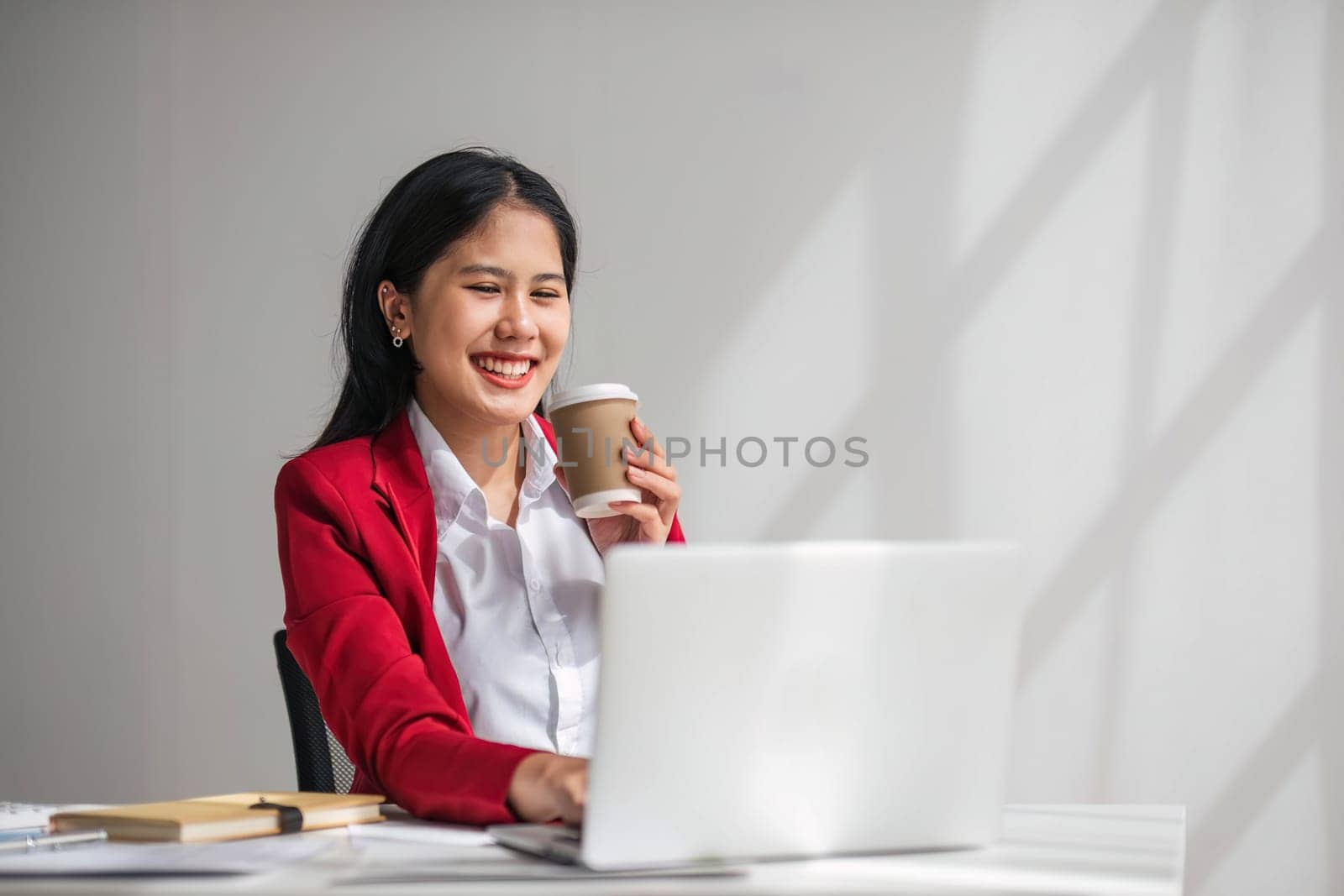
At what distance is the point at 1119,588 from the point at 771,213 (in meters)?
1.22

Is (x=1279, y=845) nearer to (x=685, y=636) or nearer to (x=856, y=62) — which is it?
Answer: (x=856, y=62)

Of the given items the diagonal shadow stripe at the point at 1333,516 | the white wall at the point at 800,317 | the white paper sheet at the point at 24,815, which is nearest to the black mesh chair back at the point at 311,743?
the white paper sheet at the point at 24,815

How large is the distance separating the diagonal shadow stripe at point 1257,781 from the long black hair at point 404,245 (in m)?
2.16

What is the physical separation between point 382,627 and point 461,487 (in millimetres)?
355

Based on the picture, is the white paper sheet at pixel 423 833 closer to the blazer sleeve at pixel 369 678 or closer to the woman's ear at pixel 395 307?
the blazer sleeve at pixel 369 678

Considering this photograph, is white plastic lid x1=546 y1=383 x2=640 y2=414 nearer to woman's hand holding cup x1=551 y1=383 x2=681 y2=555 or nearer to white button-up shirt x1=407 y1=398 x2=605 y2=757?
woman's hand holding cup x1=551 y1=383 x2=681 y2=555

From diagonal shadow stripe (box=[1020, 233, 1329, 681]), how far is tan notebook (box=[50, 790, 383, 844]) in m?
2.23

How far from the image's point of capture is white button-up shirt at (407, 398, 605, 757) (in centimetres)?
166

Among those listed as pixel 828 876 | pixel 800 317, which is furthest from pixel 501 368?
pixel 800 317

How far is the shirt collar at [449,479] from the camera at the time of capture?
5.71ft

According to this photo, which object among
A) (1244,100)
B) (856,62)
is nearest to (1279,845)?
(1244,100)

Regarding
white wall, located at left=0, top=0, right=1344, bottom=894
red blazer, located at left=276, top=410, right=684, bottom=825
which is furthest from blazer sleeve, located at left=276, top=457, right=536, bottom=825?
white wall, located at left=0, top=0, right=1344, bottom=894

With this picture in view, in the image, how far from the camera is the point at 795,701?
97 cm

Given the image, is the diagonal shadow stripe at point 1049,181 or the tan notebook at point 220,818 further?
the diagonal shadow stripe at point 1049,181
